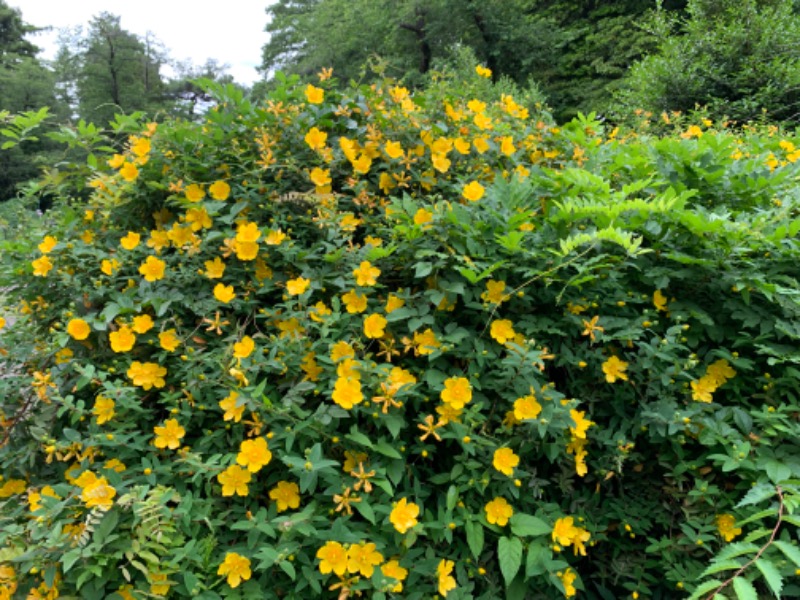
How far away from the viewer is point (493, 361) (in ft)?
4.60

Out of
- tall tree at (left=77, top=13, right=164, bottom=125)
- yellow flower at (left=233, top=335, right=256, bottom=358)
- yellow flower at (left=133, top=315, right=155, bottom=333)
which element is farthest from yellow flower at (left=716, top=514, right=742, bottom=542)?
tall tree at (left=77, top=13, right=164, bottom=125)

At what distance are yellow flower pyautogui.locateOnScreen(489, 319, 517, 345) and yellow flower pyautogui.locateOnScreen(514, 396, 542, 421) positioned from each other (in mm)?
165

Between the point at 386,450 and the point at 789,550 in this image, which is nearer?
the point at 789,550

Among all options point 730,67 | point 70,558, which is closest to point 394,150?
point 70,558

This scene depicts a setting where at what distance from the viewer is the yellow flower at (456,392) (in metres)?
1.29

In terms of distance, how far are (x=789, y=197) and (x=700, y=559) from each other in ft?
3.71

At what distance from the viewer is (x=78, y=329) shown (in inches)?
56.2

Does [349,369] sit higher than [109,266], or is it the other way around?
[109,266]

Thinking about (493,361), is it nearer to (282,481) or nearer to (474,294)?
(474,294)

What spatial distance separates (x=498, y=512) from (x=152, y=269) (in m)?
1.21

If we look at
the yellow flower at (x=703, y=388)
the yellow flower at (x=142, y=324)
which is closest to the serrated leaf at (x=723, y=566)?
the yellow flower at (x=703, y=388)

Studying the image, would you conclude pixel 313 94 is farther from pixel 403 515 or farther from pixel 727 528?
pixel 727 528

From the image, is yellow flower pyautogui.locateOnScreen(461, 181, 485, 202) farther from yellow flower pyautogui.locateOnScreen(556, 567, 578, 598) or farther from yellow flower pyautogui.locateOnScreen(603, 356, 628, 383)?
yellow flower pyautogui.locateOnScreen(556, 567, 578, 598)

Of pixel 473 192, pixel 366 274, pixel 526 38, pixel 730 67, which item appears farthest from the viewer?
pixel 526 38
